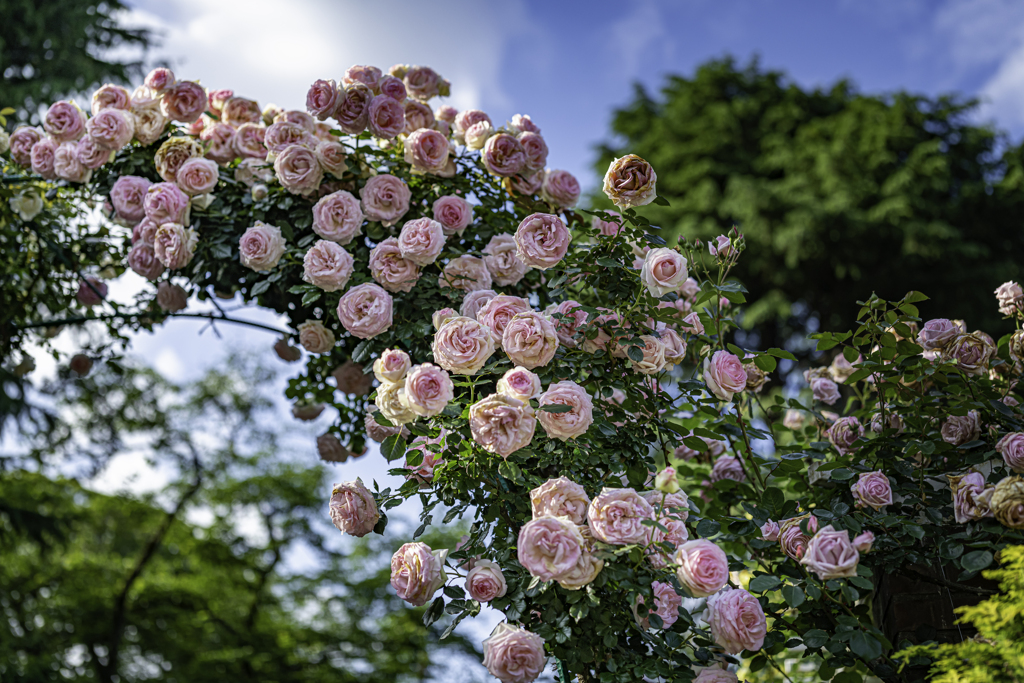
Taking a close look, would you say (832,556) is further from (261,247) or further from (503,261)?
(261,247)

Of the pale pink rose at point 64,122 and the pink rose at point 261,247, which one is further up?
the pale pink rose at point 64,122

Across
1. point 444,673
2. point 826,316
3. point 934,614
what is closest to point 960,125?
point 826,316

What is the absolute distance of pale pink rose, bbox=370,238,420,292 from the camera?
2.25 m

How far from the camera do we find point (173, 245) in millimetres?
2471

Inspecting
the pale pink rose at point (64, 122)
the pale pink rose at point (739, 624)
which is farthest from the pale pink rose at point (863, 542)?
the pale pink rose at point (64, 122)

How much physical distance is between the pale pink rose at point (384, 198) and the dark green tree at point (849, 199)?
9091 mm

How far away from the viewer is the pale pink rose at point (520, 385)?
5.83 feet

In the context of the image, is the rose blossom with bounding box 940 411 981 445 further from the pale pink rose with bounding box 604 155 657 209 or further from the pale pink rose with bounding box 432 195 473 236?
the pale pink rose with bounding box 432 195 473 236

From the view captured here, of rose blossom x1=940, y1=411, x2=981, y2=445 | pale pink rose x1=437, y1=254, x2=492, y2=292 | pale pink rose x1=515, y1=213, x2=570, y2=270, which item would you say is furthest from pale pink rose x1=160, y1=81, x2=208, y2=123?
rose blossom x1=940, y1=411, x2=981, y2=445

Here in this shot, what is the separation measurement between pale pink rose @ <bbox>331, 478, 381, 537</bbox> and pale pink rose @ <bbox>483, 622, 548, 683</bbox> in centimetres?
48

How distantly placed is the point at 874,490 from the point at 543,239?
111 cm

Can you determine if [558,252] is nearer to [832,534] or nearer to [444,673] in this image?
[832,534]

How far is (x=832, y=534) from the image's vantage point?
5.71 feet

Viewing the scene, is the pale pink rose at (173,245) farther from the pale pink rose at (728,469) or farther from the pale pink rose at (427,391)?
the pale pink rose at (728,469)
